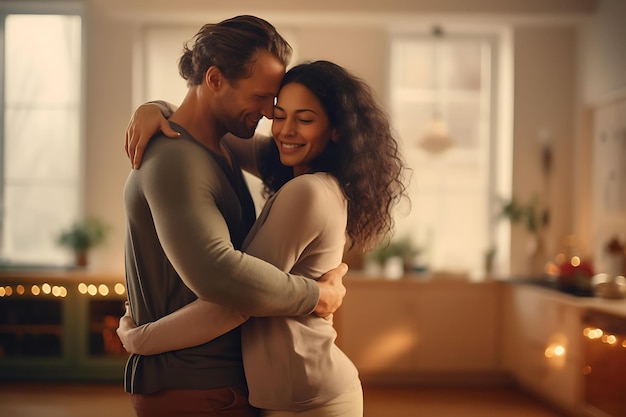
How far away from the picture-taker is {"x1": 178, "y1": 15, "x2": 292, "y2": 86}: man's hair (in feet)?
5.10

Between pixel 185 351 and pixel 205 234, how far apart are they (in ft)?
1.10

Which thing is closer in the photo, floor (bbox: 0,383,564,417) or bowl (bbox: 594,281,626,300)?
bowl (bbox: 594,281,626,300)

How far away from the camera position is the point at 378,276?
17.4 feet

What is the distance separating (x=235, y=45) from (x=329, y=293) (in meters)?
0.64

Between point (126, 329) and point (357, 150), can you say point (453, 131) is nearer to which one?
point (357, 150)

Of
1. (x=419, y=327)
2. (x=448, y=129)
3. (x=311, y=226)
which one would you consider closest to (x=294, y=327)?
(x=311, y=226)

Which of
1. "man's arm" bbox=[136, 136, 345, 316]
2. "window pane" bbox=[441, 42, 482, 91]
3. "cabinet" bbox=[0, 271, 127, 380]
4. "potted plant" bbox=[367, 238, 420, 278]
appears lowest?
"cabinet" bbox=[0, 271, 127, 380]

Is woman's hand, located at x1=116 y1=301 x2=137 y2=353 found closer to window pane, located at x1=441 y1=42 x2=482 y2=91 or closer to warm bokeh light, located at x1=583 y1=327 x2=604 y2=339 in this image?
warm bokeh light, located at x1=583 y1=327 x2=604 y2=339

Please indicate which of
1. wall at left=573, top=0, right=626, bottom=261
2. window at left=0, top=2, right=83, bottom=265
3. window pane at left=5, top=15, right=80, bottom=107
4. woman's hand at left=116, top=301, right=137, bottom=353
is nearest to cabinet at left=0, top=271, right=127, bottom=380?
window at left=0, top=2, right=83, bottom=265

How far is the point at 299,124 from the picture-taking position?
64.6 inches

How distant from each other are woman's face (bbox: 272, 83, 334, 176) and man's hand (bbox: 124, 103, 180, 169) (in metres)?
0.28

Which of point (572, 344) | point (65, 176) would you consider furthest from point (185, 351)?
point (65, 176)

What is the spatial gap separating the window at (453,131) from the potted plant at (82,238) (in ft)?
8.78

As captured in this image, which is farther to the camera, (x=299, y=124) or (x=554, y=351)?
(x=554, y=351)
